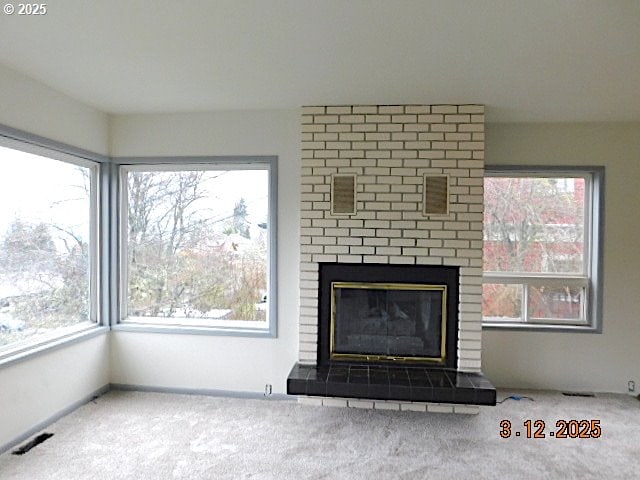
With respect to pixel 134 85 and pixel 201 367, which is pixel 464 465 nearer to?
pixel 201 367

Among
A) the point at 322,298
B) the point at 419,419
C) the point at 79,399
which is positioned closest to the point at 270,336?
the point at 322,298

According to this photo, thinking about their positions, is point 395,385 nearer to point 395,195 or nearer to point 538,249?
point 395,195

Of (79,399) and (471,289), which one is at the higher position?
(471,289)

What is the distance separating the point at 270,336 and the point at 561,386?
265 centimetres

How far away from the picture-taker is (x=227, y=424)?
312cm

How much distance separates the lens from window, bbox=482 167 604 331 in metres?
3.90

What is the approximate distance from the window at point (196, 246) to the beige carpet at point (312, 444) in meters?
0.75

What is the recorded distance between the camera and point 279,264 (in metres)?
3.67

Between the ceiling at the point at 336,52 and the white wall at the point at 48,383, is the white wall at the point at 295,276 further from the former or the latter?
the ceiling at the point at 336,52

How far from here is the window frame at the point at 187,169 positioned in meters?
3.66

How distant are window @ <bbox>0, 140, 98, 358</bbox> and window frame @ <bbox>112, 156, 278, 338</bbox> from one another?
21cm

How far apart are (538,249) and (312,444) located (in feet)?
8.82
